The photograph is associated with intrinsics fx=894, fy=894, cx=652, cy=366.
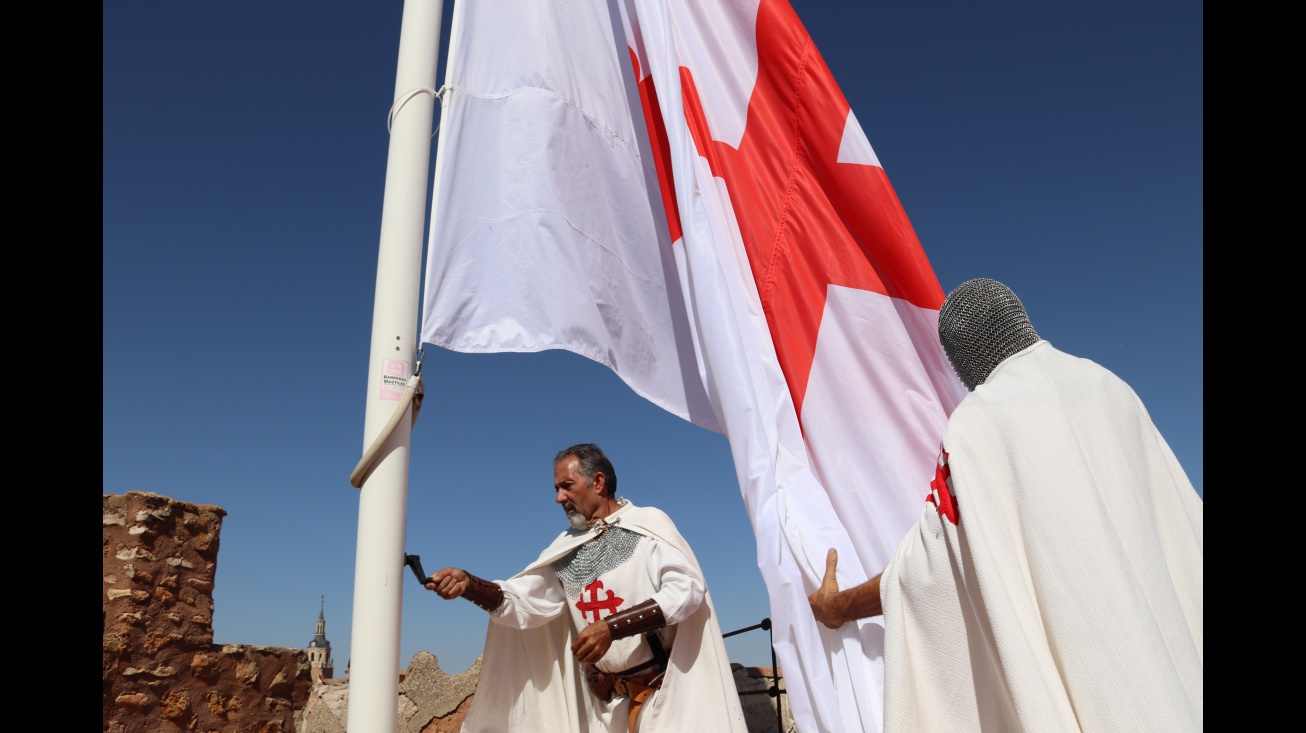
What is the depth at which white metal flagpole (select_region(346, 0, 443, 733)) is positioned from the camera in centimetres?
221

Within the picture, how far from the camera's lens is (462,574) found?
10.5 feet

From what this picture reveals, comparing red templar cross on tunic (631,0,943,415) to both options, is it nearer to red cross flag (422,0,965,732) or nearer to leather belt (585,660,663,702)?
red cross flag (422,0,965,732)

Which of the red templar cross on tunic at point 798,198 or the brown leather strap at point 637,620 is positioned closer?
the red templar cross on tunic at point 798,198

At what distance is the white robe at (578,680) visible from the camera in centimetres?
334

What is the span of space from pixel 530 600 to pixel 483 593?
31 centimetres

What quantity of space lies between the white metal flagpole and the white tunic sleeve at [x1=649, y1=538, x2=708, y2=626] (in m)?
1.27

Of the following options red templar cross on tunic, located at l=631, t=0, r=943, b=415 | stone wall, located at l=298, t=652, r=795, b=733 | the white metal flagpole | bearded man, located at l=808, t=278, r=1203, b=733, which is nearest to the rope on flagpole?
the white metal flagpole

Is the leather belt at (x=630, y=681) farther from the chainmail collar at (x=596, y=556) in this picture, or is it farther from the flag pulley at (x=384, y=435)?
the flag pulley at (x=384, y=435)

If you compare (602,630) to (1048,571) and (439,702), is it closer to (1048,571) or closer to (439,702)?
(439,702)

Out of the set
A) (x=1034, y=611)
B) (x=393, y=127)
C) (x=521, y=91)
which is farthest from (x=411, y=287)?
(x=1034, y=611)

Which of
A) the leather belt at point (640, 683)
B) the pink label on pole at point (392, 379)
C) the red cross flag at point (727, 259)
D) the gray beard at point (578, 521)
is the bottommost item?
the leather belt at point (640, 683)

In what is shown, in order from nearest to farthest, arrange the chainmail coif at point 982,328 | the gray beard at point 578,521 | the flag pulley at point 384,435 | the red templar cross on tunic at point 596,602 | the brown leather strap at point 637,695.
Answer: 1. the chainmail coif at point 982,328
2. the flag pulley at point 384,435
3. the brown leather strap at point 637,695
4. the red templar cross on tunic at point 596,602
5. the gray beard at point 578,521

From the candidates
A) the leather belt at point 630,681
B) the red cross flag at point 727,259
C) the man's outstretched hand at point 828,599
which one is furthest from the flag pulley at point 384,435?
the leather belt at point 630,681
